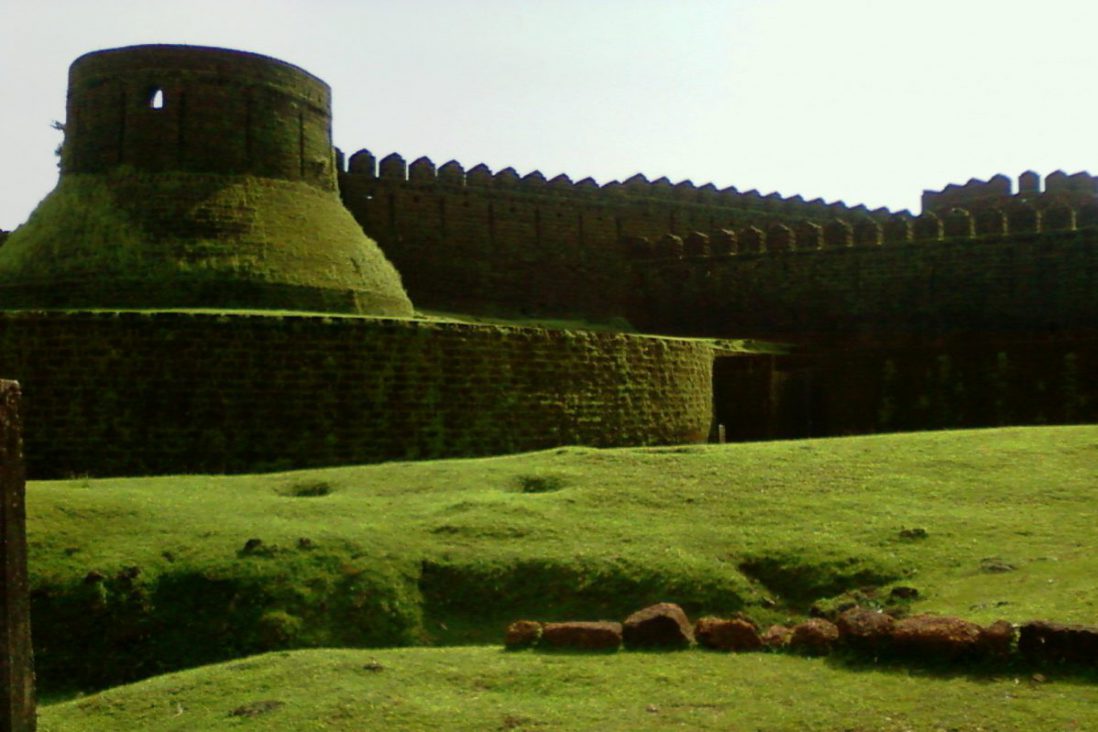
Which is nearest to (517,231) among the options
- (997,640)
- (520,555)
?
(520,555)

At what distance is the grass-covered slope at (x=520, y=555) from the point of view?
25.9 feet

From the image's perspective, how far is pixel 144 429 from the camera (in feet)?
44.5

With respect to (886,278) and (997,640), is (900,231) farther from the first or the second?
(997,640)

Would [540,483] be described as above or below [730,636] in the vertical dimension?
above

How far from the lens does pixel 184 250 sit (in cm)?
1702

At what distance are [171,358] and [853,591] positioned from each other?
857cm

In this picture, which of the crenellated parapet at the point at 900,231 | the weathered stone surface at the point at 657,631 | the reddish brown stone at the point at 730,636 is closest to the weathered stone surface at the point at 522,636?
the weathered stone surface at the point at 657,631

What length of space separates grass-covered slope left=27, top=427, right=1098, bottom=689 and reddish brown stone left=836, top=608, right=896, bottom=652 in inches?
29.0

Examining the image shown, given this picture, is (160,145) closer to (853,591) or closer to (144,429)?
(144,429)

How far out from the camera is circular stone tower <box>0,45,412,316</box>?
55.0 feet

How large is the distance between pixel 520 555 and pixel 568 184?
18.4 meters

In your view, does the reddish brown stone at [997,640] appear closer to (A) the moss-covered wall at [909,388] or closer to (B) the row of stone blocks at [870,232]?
(A) the moss-covered wall at [909,388]

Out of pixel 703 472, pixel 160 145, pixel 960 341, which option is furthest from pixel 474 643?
pixel 960 341

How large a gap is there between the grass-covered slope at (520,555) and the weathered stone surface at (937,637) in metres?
0.58
